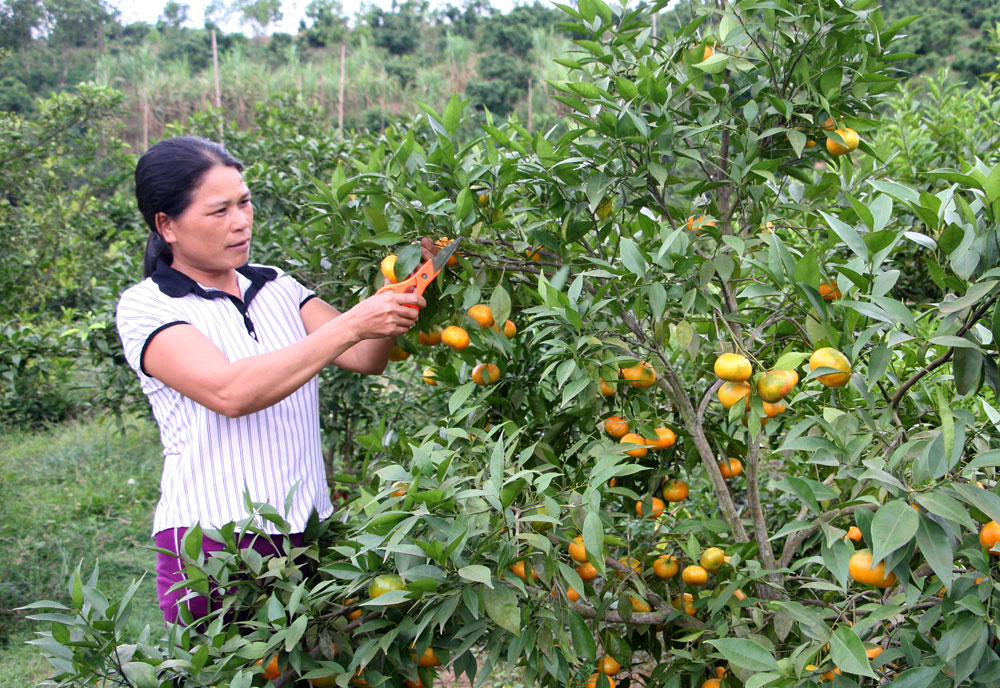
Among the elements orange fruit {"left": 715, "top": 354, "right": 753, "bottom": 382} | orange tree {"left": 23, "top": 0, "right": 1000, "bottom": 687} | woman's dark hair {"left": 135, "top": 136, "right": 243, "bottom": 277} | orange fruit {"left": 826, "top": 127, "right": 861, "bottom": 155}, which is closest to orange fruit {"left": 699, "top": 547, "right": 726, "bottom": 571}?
orange tree {"left": 23, "top": 0, "right": 1000, "bottom": 687}

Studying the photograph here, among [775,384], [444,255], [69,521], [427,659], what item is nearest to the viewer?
[775,384]

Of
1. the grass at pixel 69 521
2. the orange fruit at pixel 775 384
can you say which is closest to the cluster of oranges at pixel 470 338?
the orange fruit at pixel 775 384

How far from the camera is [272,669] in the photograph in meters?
1.26

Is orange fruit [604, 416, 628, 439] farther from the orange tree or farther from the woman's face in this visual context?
the woman's face

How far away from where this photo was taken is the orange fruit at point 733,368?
3.91ft

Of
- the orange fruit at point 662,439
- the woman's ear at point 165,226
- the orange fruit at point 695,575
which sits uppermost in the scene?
the woman's ear at point 165,226

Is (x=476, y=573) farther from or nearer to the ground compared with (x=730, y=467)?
farther from the ground

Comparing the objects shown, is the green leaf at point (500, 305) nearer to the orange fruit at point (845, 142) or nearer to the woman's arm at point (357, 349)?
the woman's arm at point (357, 349)

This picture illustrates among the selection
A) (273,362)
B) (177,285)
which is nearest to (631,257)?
(273,362)

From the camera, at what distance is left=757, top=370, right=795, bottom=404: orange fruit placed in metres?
1.17

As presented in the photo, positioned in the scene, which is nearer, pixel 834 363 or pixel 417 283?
pixel 834 363

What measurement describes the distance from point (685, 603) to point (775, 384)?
643 mm

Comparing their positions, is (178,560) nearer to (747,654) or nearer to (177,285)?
(177,285)

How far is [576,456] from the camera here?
164 centimetres
